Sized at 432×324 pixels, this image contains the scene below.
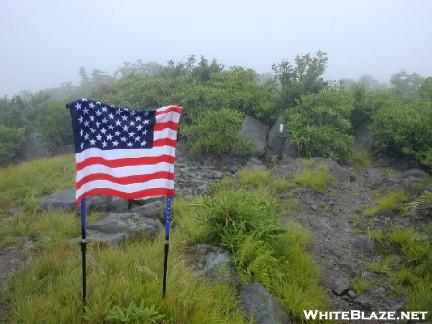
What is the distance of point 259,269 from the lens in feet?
20.3

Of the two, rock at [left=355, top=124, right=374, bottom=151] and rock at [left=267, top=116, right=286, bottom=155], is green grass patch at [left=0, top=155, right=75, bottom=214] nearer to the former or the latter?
rock at [left=267, top=116, right=286, bottom=155]

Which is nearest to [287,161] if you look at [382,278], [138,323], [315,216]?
[315,216]

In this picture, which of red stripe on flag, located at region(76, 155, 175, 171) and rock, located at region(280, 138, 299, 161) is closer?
red stripe on flag, located at region(76, 155, 175, 171)

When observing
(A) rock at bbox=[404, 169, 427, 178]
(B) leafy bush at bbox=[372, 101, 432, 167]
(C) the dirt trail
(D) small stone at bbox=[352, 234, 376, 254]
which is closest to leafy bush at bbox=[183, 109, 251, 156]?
(C) the dirt trail

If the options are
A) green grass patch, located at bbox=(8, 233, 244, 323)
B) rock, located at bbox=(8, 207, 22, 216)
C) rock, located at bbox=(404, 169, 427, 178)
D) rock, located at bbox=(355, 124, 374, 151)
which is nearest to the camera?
green grass patch, located at bbox=(8, 233, 244, 323)

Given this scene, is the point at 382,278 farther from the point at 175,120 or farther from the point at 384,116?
the point at 384,116

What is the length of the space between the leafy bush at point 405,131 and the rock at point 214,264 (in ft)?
25.6

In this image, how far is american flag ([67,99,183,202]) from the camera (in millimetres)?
4711

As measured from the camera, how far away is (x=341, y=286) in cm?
654

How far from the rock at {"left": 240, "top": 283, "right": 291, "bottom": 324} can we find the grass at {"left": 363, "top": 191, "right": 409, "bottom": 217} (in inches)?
179

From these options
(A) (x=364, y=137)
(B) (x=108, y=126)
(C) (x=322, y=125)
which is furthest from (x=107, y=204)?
(A) (x=364, y=137)

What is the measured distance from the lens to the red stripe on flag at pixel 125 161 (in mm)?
4719

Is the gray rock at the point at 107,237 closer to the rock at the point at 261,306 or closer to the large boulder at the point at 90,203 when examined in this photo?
the large boulder at the point at 90,203

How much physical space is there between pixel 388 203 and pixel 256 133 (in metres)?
5.75
